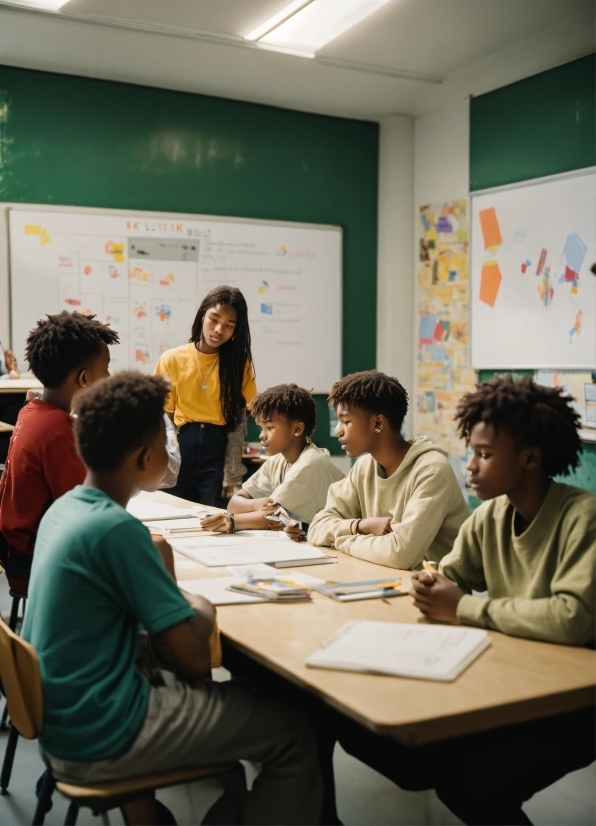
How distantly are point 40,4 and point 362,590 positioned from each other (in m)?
3.45

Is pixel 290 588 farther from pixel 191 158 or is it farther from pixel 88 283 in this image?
pixel 191 158

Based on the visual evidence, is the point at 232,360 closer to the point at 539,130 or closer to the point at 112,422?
the point at 539,130

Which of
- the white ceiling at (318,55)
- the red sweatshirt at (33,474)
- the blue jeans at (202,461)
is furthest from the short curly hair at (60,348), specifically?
the white ceiling at (318,55)

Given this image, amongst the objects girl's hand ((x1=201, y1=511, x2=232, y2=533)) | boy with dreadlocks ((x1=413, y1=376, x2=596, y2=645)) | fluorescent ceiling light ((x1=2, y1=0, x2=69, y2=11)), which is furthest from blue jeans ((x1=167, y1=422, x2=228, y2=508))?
boy with dreadlocks ((x1=413, y1=376, x2=596, y2=645))

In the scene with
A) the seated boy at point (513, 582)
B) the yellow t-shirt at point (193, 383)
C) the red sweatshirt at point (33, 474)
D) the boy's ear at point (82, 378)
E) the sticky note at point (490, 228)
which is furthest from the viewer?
the sticky note at point (490, 228)

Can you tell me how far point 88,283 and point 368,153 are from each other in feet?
7.28

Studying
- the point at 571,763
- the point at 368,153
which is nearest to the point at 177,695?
the point at 571,763

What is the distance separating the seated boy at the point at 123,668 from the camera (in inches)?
55.2

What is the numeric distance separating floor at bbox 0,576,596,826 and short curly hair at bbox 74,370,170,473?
3.48 feet

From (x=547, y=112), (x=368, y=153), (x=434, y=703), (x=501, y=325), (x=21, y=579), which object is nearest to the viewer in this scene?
(x=434, y=703)

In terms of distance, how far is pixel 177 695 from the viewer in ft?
4.88

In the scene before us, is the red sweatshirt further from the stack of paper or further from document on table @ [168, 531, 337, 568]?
the stack of paper

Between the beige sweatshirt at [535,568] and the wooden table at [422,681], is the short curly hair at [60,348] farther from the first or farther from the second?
the beige sweatshirt at [535,568]

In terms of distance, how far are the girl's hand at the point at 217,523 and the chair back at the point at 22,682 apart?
1072mm
